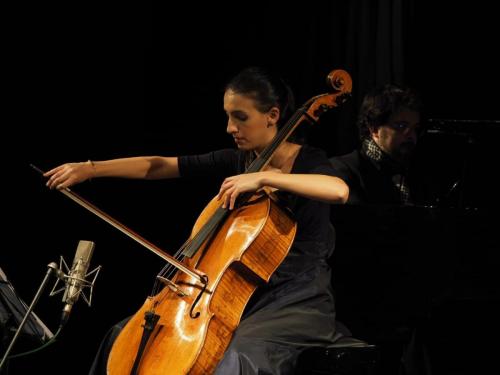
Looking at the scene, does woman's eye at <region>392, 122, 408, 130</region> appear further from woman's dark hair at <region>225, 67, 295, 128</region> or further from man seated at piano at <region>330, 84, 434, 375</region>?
woman's dark hair at <region>225, 67, 295, 128</region>

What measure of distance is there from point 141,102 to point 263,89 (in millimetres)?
1075

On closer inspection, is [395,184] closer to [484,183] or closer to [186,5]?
[484,183]

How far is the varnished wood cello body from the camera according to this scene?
6.13 feet

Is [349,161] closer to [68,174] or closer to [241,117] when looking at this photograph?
[241,117]

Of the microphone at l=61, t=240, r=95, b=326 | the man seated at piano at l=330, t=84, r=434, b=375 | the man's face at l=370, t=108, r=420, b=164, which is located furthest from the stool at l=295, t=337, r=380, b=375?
the man's face at l=370, t=108, r=420, b=164

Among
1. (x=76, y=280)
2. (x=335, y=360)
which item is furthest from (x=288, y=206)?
(x=76, y=280)

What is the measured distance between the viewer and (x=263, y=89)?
2.36 metres

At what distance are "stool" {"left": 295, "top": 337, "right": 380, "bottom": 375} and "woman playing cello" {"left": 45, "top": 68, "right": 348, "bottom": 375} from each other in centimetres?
4

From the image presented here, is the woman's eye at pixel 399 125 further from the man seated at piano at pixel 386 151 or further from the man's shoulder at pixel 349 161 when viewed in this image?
the man's shoulder at pixel 349 161

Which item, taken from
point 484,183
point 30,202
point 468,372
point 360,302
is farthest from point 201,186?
point 468,372

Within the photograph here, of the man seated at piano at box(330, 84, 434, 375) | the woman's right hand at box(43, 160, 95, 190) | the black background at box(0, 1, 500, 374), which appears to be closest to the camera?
the woman's right hand at box(43, 160, 95, 190)

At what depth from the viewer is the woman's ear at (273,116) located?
237cm

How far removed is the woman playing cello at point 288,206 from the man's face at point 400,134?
0.83 metres

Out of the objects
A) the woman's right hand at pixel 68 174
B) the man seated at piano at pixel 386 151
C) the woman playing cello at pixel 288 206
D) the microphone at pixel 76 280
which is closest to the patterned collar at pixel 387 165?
the man seated at piano at pixel 386 151
